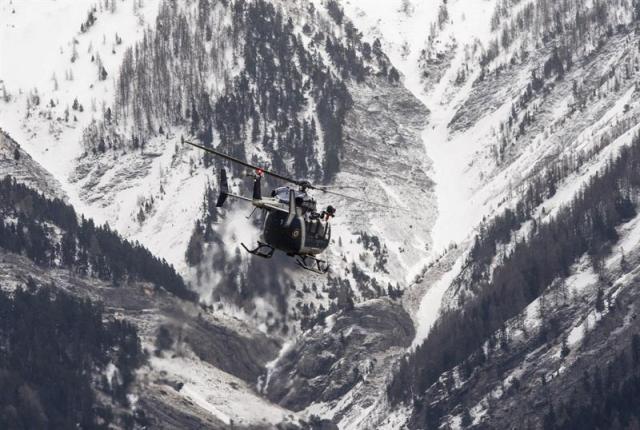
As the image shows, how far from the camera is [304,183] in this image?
429 ft

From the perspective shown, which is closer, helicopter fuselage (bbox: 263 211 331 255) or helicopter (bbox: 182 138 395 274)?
helicopter (bbox: 182 138 395 274)

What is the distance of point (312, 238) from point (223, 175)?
7.51 metres

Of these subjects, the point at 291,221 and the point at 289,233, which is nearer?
the point at 289,233

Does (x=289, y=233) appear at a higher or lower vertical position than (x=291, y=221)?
lower

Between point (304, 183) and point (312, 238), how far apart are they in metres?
4.35

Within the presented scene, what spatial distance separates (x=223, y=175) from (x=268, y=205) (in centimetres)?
400

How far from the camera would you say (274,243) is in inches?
5172

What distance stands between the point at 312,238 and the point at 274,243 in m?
3.07

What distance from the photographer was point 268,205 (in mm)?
131250

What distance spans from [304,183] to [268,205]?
2897 mm

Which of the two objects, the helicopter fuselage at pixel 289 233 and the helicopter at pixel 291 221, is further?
the helicopter fuselage at pixel 289 233

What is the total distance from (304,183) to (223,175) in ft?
19.3

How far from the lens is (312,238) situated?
133 m
